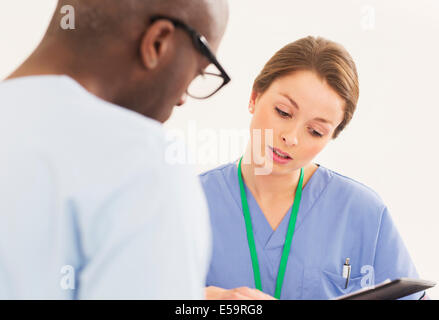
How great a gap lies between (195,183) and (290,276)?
2.52 ft

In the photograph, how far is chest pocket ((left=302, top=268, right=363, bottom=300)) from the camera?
3.78ft

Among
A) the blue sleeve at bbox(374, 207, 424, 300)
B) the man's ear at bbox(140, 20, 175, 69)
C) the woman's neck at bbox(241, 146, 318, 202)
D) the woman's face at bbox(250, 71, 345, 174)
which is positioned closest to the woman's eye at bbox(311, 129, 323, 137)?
the woman's face at bbox(250, 71, 345, 174)

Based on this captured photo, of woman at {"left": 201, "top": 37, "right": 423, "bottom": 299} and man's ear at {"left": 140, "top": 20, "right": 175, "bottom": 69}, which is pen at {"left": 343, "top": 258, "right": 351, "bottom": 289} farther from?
man's ear at {"left": 140, "top": 20, "right": 175, "bottom": 69}

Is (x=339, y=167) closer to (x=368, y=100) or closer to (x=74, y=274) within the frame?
(x=368, y=100)

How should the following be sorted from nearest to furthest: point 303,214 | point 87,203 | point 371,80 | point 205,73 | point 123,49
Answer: point 87,203 → point 123,49 → point 205,73 → point 303,214 → point 371,80

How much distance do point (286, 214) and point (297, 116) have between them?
0.27 meters

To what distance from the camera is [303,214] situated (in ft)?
4.07

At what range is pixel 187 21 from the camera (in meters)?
0.59

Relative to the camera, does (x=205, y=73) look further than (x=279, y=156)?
No

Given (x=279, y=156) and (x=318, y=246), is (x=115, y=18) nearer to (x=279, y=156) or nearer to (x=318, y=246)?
(x=279, y=156)

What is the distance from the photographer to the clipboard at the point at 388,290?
2.56 ft

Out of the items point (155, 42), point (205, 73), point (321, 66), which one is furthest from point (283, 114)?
point (155, 42)

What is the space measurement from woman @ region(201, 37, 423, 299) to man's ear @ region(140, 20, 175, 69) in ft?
2.06

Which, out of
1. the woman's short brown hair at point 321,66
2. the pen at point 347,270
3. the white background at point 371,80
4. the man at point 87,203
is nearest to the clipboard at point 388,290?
the pen at point 347,270
